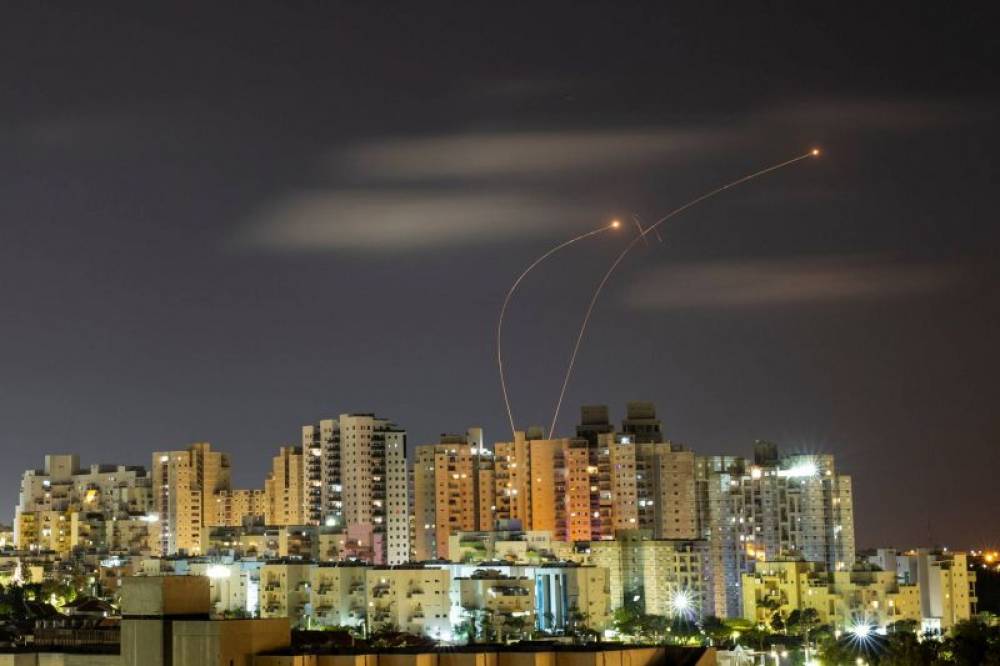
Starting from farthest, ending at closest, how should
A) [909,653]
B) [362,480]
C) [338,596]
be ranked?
[362,480], [338,596], [909,653]

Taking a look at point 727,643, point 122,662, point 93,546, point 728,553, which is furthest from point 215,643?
point 93,546

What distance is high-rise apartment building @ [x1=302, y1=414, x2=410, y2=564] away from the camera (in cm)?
3581

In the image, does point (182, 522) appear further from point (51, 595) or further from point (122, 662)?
point (122, 662)

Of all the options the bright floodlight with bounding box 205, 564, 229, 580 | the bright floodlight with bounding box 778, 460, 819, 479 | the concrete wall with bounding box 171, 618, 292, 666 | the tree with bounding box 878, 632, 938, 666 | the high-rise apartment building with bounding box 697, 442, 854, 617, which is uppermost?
the bright floodlight with bounding box 778, 460, 819, 479

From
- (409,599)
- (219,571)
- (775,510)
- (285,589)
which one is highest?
(775,510)

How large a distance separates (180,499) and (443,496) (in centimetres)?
669

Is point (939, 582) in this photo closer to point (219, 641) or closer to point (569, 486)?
point (569, 486)

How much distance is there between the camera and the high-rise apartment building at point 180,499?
39812 mm

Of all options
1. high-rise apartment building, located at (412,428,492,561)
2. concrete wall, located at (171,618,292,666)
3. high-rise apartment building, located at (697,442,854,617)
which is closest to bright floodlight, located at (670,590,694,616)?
high-rise apartment building, located at (697,442,854,617)

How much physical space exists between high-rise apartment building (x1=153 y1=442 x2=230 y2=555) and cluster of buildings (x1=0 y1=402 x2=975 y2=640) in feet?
0.13

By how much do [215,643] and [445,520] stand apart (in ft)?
81.4

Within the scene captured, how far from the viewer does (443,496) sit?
36.3 m

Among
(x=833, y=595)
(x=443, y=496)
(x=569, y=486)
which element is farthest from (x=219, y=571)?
(x=833, y=595)

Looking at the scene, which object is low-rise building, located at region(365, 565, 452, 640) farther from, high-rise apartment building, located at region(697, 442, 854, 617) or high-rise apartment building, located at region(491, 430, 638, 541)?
high-rise apartment building, located at region(697, 442, 854, 617)
